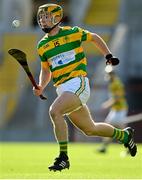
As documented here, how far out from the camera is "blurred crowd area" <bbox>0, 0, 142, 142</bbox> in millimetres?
28000

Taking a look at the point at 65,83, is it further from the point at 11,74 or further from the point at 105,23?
the point at 105,23

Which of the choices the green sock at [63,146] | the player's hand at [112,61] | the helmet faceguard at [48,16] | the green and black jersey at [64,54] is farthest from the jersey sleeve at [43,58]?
the green sock at [63,146]

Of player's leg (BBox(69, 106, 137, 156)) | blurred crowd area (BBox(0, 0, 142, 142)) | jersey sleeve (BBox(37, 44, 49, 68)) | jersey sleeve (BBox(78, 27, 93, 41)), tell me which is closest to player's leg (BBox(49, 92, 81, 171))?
player's leg (BBox(69, 106, 137, 156))

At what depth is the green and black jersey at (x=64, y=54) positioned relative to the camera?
1173 centimetres

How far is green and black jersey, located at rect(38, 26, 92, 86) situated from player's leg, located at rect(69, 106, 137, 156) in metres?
0.49

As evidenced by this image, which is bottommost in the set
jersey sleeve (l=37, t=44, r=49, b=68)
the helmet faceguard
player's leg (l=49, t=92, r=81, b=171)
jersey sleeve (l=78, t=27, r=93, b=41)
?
player's leg (l=49, t=92, r=81, b=171)

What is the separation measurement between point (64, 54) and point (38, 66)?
60.2 ft

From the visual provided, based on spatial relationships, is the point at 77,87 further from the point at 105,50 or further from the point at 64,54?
the point at 105,50

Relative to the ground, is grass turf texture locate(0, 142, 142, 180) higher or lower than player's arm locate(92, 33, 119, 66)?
lower

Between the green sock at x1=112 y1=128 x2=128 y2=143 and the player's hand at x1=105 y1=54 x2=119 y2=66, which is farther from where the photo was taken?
the green sock at x1=112 y1=128 x2=128 y2=143

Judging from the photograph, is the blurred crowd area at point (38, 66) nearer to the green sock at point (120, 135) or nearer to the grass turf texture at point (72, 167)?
the grass turf texture at point (72, 167)

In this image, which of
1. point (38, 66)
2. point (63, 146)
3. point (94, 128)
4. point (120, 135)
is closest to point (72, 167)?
point (120, 135)

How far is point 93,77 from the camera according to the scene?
28.8m

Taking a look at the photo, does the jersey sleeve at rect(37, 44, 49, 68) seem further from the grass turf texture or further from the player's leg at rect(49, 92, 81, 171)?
the grass turf texture
